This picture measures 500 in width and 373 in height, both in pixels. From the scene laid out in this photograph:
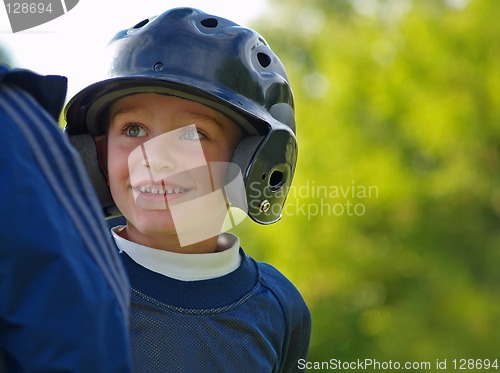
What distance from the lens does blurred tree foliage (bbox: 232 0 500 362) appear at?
424 inches

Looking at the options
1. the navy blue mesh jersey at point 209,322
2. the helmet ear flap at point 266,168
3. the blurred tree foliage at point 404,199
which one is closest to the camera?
the navy blue mesh jersey at point 209,322

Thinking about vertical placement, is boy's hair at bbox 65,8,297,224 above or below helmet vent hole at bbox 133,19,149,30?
below

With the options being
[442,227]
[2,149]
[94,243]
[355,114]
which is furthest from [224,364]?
[355,114]

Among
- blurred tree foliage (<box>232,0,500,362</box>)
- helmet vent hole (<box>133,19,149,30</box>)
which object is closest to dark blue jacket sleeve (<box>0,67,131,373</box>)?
helmet vent hole (<box>133,19,149,30</box>)

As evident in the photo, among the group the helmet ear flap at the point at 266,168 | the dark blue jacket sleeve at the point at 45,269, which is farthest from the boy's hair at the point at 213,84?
the dark blue jacket sleeve at the point at 45,269

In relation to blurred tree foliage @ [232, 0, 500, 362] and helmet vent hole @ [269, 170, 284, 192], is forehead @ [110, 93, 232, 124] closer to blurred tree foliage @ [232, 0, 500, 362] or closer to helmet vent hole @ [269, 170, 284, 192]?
helmet vent hole @ [269, 170, 284, 192]

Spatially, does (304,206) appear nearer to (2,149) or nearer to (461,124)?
(461,124)

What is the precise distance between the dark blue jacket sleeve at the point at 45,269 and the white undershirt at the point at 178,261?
3.70ft

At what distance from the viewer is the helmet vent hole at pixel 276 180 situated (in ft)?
9.16

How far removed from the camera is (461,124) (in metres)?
11.2

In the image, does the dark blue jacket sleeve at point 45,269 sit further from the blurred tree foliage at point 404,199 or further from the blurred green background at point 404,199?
the blurred tree foliage at point 404,199

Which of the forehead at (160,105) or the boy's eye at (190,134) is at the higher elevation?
the forehead at (160,105)

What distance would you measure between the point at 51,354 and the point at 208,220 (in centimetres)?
133
